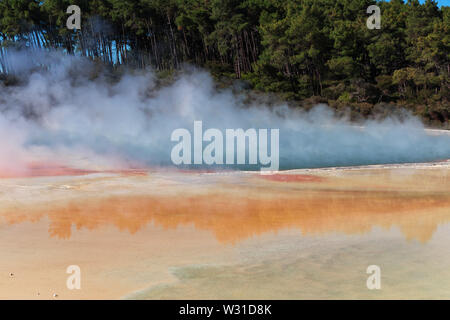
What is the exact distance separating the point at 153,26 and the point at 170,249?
104 feet

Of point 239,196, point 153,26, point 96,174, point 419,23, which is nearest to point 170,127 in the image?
point 96,174

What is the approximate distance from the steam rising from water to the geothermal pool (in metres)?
3.66

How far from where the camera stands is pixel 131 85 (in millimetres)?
25094

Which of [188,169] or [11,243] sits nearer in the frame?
[11,243]

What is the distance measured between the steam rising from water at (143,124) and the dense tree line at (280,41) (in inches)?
137

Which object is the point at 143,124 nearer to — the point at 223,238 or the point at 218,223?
the point at 218,223

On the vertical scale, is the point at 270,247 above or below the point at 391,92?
below

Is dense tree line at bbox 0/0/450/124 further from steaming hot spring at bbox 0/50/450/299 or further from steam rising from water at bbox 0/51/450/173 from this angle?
steaming hot spring at bbox 0/50/450/299

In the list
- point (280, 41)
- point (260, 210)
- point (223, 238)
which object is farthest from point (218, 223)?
point (280, 41)

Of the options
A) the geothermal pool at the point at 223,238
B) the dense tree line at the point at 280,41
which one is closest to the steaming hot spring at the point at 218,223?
the geothermal pool at the point at 223,238

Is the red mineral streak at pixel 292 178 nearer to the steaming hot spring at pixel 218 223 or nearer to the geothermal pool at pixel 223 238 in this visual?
the steaming hot spring at pixel 218 223

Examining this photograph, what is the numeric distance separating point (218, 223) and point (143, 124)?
48.2 ft

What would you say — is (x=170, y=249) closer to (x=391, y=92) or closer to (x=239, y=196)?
(x=239, y=196)

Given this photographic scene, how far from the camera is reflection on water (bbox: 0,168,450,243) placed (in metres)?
5.57
